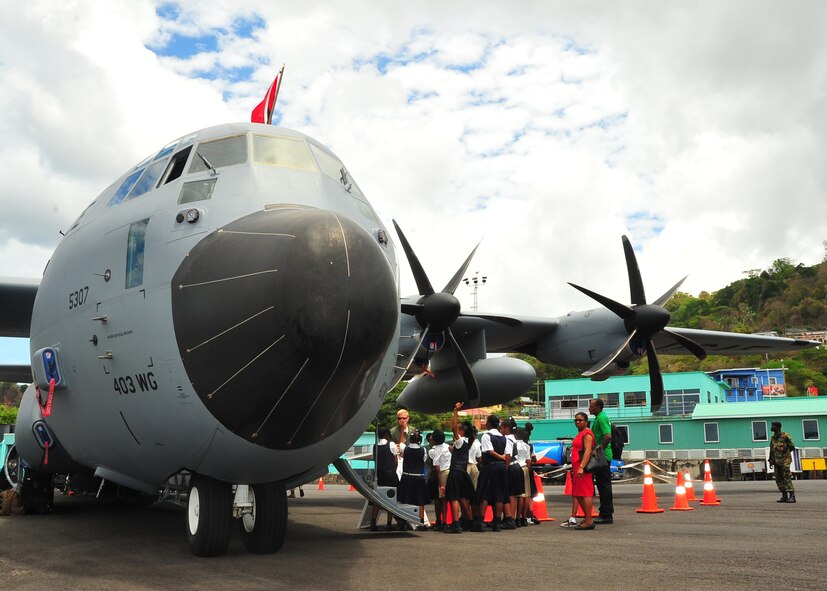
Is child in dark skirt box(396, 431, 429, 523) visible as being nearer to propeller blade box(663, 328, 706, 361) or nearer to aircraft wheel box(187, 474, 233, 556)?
aircraft wheel box(187, 474, 233, 556)

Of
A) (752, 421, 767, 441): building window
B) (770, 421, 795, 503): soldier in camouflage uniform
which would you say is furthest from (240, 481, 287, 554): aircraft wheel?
(752, 421, 767, 441): building window

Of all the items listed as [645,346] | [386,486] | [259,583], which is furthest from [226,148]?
[645,346]

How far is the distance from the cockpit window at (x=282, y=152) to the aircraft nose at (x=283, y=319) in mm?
1340

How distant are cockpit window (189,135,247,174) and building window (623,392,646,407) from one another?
61175 millimetres

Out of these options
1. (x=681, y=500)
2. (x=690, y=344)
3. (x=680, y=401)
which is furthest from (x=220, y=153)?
(x=680, y=401)

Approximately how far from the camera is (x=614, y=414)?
60.6 m

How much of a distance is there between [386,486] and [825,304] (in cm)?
13866

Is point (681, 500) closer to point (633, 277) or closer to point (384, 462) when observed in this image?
point (633, 277)

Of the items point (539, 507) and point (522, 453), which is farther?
point (539, 507)

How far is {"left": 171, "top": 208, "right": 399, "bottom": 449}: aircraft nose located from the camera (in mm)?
5914

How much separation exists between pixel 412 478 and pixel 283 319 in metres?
6.15

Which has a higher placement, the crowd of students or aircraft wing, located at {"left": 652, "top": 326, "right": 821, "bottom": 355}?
aircraft wing, located at {"left": 652, "top": 326, "right": 821, "bottom": 355}

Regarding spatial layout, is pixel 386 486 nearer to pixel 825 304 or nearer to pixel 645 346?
pixel 645 346

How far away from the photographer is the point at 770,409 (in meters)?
48.2
